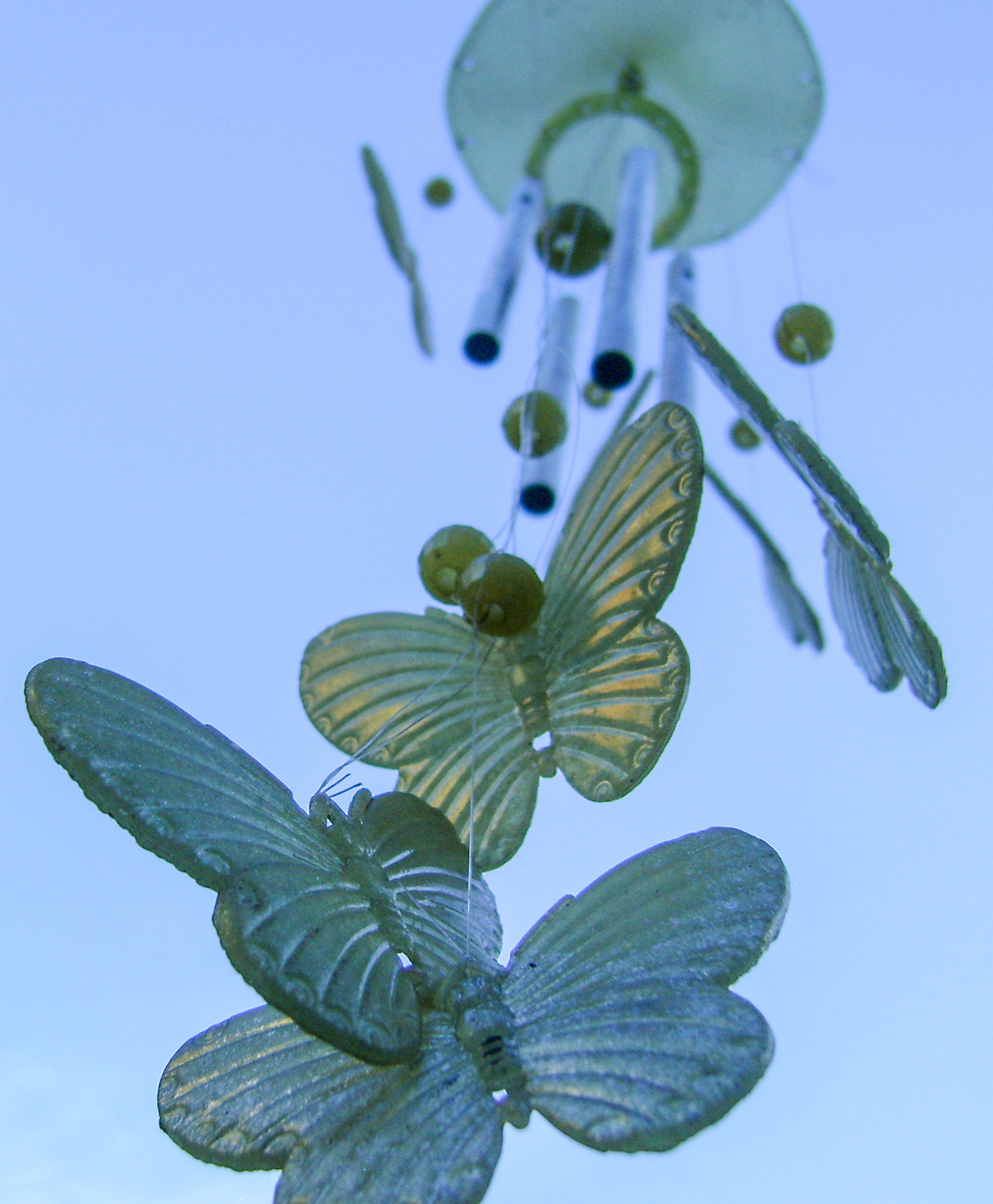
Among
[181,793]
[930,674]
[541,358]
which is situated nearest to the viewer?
[181,793]

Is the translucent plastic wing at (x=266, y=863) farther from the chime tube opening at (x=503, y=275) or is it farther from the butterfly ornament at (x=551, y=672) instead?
the chime tube opening at (x=503, y=275)

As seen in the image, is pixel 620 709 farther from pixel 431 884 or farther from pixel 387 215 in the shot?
pixel 387 215

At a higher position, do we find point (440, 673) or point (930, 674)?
point (440, 673)

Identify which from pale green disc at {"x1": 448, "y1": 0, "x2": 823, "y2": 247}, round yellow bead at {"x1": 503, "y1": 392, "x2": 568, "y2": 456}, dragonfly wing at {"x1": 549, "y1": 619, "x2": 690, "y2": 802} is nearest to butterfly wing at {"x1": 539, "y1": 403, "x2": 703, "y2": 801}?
dragonfly wing at {"x1": 549, "y1": 619, "x2": 690, "y2": 802}

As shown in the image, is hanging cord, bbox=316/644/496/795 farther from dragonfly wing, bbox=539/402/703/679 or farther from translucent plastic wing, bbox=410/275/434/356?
translucent plastic wing, bbox=410/275/434/356

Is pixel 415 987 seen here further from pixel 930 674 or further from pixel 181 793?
pixel 930 674

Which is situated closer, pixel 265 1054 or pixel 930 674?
pixel 265 1054

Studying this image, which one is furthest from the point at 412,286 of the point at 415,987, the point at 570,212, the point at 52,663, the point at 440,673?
the point at 415,987

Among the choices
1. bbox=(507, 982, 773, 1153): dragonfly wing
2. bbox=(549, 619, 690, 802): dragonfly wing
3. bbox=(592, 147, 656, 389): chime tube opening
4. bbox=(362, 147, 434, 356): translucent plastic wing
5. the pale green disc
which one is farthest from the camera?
the pale green disc
